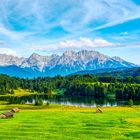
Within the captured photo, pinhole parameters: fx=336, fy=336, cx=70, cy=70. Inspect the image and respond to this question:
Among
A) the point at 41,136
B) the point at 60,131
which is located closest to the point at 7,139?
the point at 41,136

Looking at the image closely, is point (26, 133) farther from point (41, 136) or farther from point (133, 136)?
point (133, 136)

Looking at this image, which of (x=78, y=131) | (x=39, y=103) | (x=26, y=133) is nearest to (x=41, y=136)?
(x=26, y=133)

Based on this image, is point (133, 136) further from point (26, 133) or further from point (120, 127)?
point (26, 133)

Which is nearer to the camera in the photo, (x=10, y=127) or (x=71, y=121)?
(x=10, y=127)

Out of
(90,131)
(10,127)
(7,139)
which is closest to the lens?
(7,139)

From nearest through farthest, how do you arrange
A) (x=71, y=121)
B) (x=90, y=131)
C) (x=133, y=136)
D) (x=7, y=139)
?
(x=7, y=139) < (x=133, y=136) < (x=90, y=131) < (x=71, y=121)

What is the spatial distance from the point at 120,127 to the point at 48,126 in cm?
962

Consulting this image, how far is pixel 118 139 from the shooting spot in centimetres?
3578

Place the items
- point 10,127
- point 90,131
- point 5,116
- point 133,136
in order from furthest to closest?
point 5,116, point 10,127, point 90,131, point 133,136

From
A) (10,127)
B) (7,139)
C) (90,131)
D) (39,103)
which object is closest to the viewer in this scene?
(7,139)

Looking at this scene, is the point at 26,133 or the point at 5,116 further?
the point at 5,116

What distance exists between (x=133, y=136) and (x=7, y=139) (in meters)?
13.9

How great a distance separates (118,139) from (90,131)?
A: 17.1 feet

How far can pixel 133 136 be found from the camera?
37531 millimetres
